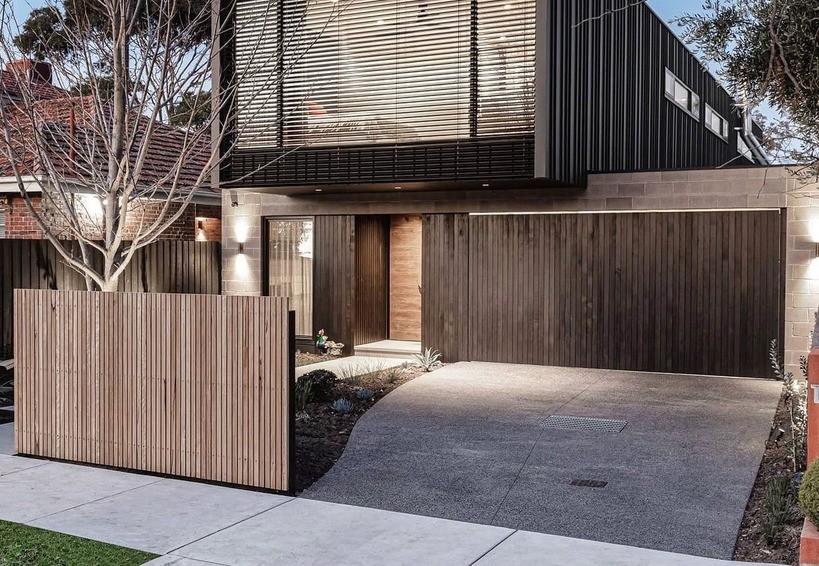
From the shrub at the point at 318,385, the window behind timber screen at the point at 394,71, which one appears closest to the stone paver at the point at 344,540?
the shrub at the point at 318,385

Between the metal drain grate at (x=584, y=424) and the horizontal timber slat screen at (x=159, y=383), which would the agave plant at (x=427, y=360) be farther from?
the horizontal timber slat screen at (x=159, y=383)

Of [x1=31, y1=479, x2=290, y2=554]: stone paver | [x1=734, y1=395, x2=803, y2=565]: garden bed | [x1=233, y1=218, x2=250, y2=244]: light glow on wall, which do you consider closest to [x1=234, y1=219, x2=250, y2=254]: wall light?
[x1=233, y1=218, x2=250, y2=244]: light glow on wall

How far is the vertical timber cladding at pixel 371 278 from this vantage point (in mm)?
15859

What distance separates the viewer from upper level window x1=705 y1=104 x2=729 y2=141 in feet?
80.4

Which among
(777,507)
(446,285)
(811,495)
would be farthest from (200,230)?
(811,495)

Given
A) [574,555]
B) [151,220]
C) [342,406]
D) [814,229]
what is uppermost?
[151,220]

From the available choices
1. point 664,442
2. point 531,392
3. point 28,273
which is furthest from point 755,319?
point 28,273

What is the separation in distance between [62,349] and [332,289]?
7.55 m

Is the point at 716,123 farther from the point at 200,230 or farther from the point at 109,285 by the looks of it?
the point at 109,285

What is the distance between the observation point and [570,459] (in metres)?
8.12

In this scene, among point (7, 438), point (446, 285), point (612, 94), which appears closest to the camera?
point (7, 438)

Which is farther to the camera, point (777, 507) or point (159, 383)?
point (159, 383)

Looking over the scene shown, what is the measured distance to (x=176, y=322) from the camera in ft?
25.4

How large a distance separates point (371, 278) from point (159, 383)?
870 centimetres
